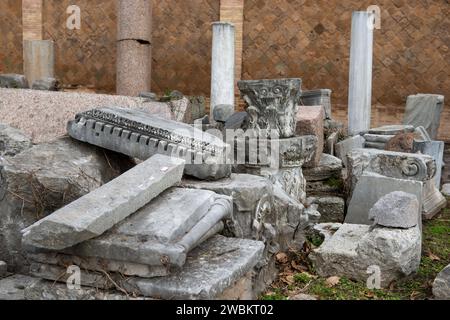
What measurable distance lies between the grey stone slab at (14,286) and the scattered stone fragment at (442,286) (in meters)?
2.56

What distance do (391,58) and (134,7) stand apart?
5.20m

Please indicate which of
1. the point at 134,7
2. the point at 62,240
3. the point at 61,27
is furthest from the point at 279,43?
the point at 62,240

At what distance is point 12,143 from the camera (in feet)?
17.1

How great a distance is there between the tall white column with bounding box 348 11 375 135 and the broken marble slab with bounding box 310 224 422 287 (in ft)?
16.8

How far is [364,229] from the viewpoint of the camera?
5055mm

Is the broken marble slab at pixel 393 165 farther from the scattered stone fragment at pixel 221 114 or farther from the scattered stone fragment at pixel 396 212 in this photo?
the scattered stone fragment at pixel 221 114

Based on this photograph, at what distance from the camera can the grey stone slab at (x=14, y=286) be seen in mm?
3670

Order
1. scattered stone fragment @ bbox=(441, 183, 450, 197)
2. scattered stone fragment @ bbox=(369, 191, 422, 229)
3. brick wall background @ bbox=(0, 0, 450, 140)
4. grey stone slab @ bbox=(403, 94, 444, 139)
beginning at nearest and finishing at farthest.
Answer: scattered stone fragment @ bbox=(369, 191, 422, 229)
scattered stone fragment @ bbox=(441, 183, 450, 197)
grey stone slab @ bbox=(403, 94, 444, 139)
brick wall background @ bbox=(0, 0, 450, 140)

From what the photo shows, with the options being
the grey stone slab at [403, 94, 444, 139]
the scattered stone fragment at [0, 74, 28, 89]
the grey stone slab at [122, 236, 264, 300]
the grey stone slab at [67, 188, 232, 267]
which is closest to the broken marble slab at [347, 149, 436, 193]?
the grey stone slab at [67, 188, 232, 267]

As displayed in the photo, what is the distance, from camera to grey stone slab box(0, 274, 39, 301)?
3670 mm

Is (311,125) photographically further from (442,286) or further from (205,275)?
(205,275)

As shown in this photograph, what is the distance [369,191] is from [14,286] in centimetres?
327

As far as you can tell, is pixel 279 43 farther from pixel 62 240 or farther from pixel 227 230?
pixel 62 240

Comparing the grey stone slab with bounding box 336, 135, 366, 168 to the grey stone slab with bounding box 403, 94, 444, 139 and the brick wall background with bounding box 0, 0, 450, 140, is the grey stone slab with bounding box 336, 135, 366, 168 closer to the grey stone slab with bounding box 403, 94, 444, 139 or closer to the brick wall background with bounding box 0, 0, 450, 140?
the grey stone slab with bounding box 403, 94, 444, 139
